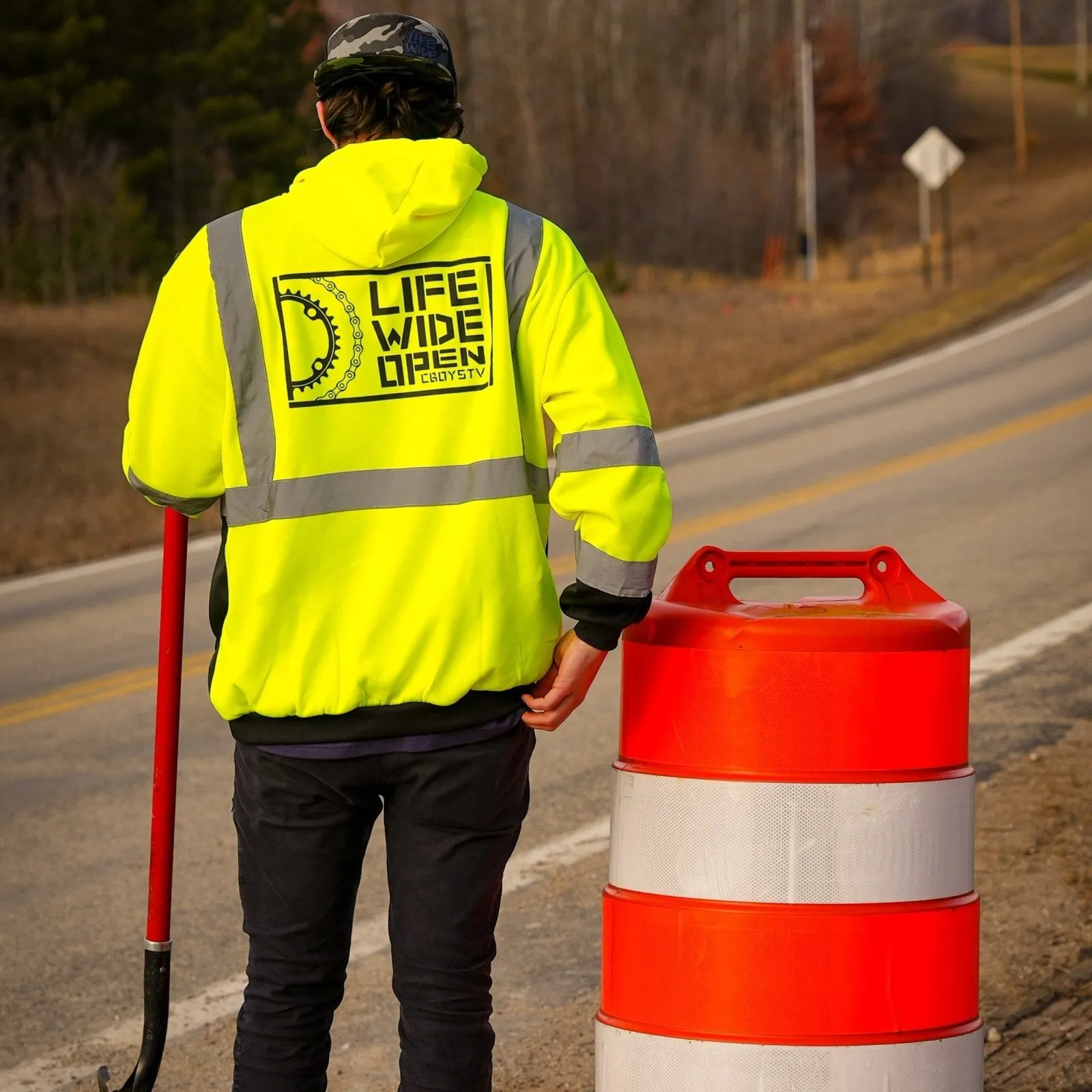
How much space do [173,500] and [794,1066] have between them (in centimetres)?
126

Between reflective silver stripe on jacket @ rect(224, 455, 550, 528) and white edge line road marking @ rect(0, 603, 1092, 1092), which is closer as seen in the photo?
reflective silver stripe on jacket @ rect(224, 455, 550, 528)

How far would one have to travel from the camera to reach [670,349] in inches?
910

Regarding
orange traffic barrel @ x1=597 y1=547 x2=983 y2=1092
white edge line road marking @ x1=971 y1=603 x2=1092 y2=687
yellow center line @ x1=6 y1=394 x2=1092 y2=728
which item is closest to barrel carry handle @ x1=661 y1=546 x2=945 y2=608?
orange traffic barrel @ x1=597 y1=547 x2=983 y2=1092

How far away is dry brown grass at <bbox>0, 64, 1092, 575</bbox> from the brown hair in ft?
32.0

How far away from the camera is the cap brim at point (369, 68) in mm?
2594

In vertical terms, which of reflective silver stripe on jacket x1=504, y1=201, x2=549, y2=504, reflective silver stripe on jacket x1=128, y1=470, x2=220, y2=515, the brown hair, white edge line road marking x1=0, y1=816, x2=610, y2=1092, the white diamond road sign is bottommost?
white edge line road marking x1=0, y1=816, x2=610, y2=1092

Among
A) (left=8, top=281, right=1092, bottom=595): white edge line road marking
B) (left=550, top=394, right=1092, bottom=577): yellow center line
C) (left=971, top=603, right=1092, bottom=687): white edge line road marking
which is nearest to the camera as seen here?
(left=971, top=603, right=1092, bottom=687): white edge line road marking

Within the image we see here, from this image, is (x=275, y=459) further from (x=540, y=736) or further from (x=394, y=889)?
(x=540, y=736)

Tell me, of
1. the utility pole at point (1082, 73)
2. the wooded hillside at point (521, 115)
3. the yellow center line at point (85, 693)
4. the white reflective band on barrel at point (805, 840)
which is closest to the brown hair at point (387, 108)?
the white reflective band on barrel at point (805, 840)

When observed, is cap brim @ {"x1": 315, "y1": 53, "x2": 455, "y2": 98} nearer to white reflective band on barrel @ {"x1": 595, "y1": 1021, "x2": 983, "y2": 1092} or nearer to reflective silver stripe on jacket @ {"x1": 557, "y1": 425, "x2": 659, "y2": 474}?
reflective silver stripe on jacket @ {"x1": 557, "y1": 425, "x2": 659, "y2": 474}

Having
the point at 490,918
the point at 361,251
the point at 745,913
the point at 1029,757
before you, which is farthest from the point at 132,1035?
the point at 1029,757

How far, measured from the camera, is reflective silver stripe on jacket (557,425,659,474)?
2.60 m

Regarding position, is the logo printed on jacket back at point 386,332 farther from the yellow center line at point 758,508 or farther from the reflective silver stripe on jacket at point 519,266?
the yellow center line at point 758,508

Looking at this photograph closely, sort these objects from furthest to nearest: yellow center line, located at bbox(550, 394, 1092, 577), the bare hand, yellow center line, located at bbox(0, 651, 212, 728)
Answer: yellow center line, located at bbox(550, 394, 1092, 577)
yellow center line, located at bbox(0, 651, 212, 728)
the bare hand
